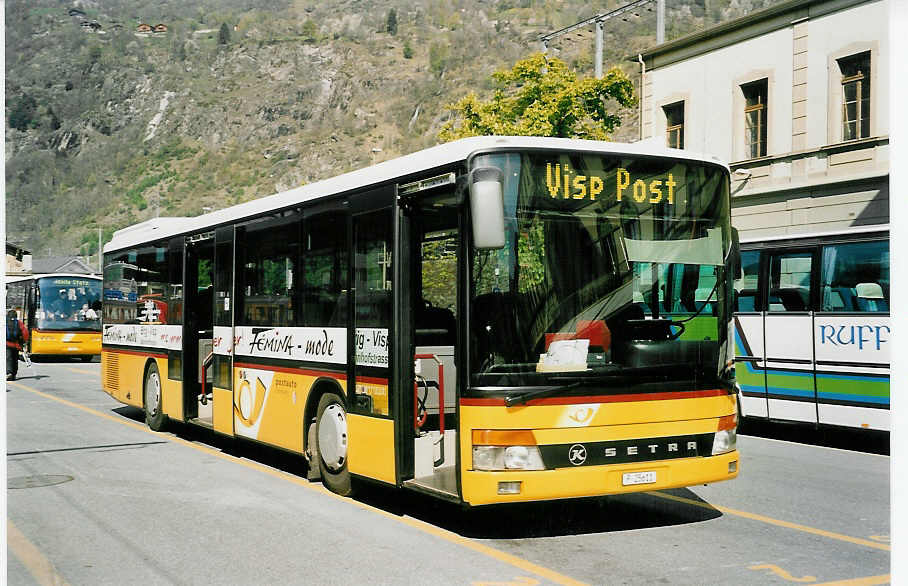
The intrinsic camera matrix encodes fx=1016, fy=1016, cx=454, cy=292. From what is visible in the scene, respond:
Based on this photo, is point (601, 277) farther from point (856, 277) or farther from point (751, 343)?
point (751, 343)

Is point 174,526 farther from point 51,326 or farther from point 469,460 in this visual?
point 51,326

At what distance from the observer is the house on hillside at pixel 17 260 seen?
295ft

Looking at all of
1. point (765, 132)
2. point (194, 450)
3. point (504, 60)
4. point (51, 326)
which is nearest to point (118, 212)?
point (504, 60)

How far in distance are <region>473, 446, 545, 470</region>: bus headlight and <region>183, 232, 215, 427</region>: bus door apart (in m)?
7.25

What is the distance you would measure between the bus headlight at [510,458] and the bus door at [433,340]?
35cm

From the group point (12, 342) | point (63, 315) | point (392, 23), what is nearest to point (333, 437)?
point (12, 342)

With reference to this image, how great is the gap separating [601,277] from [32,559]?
457 cm

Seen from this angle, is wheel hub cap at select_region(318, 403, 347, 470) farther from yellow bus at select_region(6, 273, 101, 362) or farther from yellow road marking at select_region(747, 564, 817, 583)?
yellow bus at select_region(6, 273, 101, 362)

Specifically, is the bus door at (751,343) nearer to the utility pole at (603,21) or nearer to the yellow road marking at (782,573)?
the yellow road marking at (782,573)

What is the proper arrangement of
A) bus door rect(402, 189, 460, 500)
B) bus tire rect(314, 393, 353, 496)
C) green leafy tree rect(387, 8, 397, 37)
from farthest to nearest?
green leafy tree rect(387, 8, 397, 37) → bus tire rect(314, 393, 353, 496) → bus door rect(402, 189, 460, 500)

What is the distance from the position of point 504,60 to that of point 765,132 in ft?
299

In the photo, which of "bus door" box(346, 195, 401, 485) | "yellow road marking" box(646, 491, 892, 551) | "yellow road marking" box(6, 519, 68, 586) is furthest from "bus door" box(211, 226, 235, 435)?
"yellow road marking" box(646, 491, 892, 551)

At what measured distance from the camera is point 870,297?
13.0 meters

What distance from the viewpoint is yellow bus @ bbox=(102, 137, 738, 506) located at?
723cm
